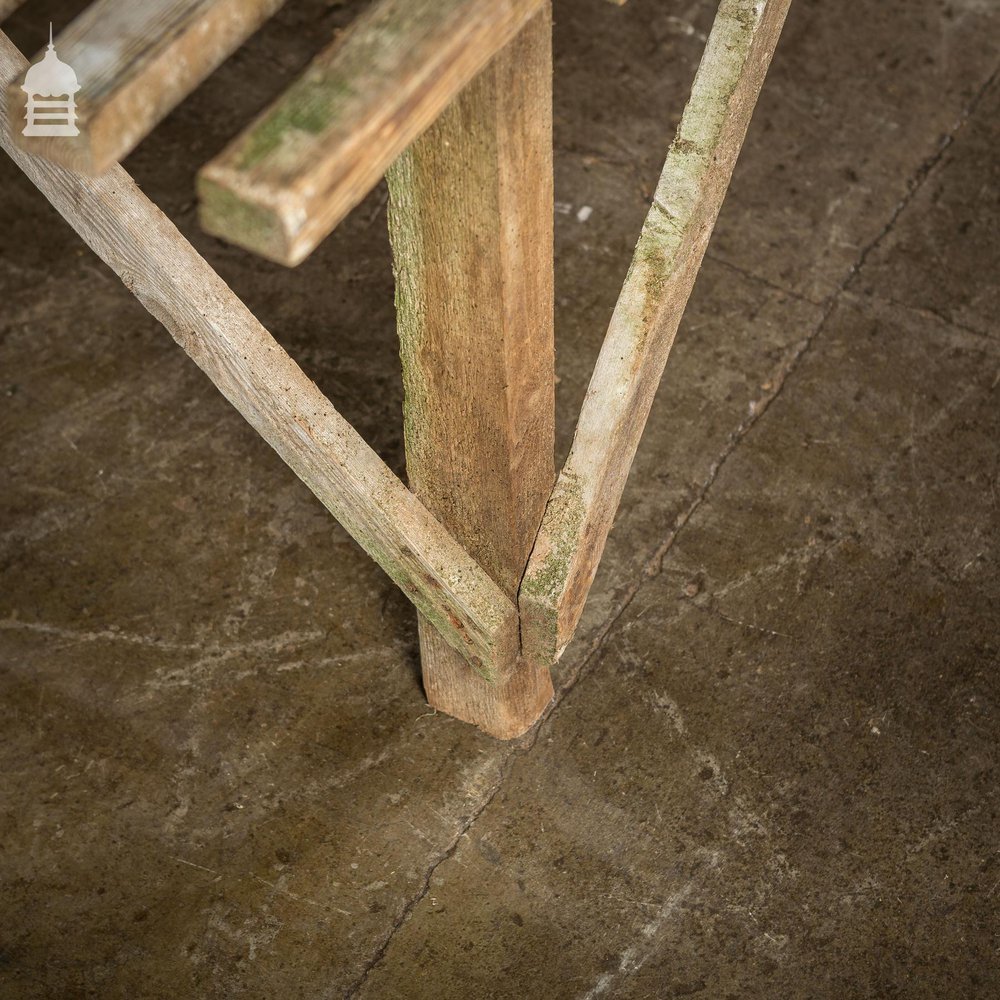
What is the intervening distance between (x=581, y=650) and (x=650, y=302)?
117 cm

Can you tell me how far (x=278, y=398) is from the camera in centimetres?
247

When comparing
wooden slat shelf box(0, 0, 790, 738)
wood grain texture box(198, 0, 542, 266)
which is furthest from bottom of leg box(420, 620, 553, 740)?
wood grain texture box(198, 0, 542, 266)

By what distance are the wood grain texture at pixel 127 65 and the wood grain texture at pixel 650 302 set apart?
3.67ft

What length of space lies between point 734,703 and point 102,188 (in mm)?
1919

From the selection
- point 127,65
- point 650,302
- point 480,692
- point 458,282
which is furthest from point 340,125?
point 480,692

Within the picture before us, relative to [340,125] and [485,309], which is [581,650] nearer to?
[485,309]

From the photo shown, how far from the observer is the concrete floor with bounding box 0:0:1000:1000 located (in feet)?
9.46

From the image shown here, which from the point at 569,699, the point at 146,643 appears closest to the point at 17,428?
the point at 146,643

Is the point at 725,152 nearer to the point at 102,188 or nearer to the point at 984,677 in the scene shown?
the point at 102,188

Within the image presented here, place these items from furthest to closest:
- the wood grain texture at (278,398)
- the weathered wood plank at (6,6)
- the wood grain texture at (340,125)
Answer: the wood grain texture at (278,398) → the weathered wood plank at (6,6) → the wood grain texture at (340,125)

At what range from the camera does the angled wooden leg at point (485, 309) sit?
6.62ft

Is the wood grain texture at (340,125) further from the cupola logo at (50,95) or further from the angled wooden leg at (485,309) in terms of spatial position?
the angled wooden leg at (485,309)

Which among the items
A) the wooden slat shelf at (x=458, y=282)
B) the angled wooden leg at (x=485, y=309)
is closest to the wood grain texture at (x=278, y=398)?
the wooden slat shelf at (x=458, y=282)

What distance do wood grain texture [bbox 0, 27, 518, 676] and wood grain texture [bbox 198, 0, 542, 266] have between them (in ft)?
2.98
